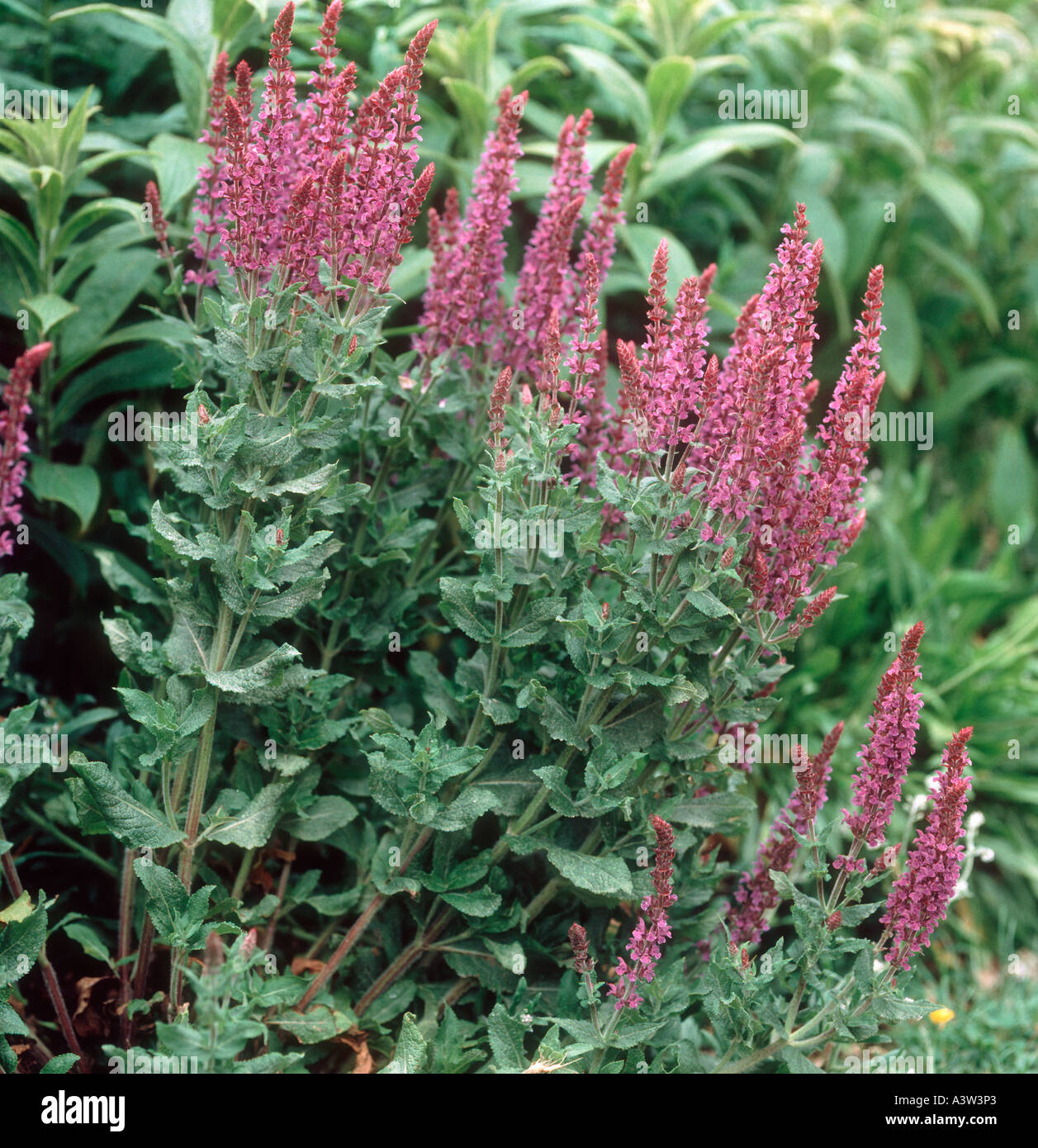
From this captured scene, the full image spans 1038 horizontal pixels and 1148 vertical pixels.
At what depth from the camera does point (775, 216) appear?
167 inches

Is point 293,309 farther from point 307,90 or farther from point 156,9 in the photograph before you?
point 156,9

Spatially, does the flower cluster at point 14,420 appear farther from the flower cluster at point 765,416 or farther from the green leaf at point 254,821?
the flower cluster at point 765,416

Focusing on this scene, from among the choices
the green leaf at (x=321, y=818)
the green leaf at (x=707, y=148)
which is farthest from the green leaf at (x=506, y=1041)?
the green leaf at (x=707, y=148)

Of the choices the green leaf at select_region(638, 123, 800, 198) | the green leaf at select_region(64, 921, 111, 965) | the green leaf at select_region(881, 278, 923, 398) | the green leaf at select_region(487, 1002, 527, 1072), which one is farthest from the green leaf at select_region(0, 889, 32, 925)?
the green leaf at select_region(881, 278, 923, 398)

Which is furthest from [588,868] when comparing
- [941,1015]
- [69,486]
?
[69,486]

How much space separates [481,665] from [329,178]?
952 millimetres

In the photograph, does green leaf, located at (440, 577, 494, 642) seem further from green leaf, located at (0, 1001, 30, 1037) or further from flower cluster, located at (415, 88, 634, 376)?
green leaf, located at (0, 1001, 30, 1037)

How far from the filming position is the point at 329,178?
1874 mm

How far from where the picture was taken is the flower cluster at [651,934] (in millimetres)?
1917

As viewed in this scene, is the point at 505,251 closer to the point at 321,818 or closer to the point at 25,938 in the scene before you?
the point at 321,818

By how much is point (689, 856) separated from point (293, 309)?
1411 millimetres

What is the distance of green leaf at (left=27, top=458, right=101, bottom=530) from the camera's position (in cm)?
264
